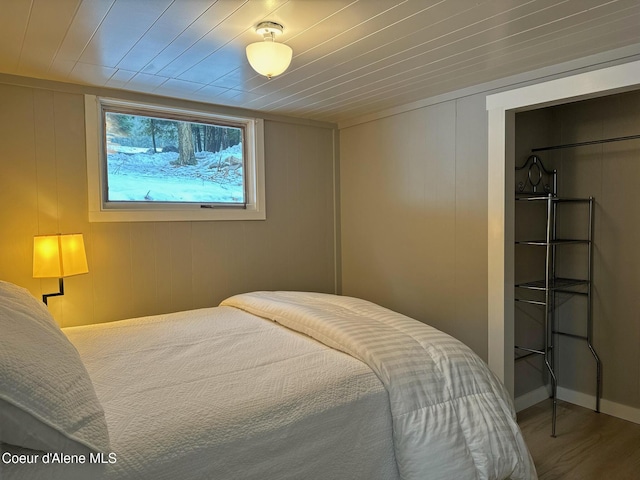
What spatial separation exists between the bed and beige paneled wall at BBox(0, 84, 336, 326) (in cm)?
69

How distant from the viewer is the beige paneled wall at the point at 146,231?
2496mm

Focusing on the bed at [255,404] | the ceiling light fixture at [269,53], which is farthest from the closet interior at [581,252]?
the ceiling light fixture at [269,53]

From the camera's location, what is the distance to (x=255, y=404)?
1377 mm

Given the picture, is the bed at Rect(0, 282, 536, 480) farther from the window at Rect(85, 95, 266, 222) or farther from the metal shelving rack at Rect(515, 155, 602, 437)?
the metal shelving rack at Rect(515, 155, 602, 437)

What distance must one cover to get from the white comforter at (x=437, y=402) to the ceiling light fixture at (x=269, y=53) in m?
1.13

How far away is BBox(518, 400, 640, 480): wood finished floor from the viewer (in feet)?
7.64

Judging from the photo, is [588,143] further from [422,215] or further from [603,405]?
[603,405]

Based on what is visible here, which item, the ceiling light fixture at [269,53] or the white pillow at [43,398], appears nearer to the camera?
the white pillow at [43,398]

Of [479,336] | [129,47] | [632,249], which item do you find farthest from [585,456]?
[129,47]

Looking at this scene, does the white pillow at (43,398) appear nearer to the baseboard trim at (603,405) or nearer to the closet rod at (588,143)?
the closet rod at (588,143)

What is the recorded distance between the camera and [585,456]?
2473 mm

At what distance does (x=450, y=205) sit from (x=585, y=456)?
64.8 inches

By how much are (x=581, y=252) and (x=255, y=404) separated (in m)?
2.74

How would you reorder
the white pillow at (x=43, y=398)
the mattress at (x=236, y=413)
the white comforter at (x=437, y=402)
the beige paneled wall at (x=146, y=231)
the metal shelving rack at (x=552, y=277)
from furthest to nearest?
the metal shelving rack at (x=552, y=277) < the beige paneled wall at (x=146, y=231) < the white comforter at (x=437, y=402) < the mattress at (x=236, y=413) < the white pillow at (x=43, y=398)
